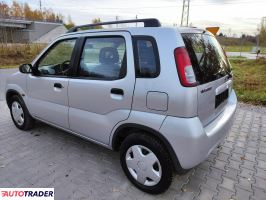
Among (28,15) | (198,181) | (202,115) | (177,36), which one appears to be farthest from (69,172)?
(28,15)

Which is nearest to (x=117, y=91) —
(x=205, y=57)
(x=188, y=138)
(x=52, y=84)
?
(x=188, y=138)

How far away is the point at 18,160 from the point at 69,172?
34.8 inches

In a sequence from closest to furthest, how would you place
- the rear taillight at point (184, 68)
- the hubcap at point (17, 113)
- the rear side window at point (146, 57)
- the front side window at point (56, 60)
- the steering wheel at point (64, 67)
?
1. the rear taillight at point (184, 68)
2. the rear side window at point (146, 57)
3. the steering wheel at point (64, 67)
4. the front side window at point (56, 60)
5. the hubcap at point (17, 113)

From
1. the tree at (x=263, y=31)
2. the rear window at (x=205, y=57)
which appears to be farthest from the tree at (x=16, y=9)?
the rear window at (x=205, y=57)

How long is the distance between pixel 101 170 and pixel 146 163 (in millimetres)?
860

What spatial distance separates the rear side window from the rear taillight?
0.21 m

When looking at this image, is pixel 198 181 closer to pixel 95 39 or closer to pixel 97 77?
pixel 97 77

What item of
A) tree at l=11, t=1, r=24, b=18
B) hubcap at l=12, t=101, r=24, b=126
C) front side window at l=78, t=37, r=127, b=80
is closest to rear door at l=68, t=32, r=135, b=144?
front side window at l=78, t=37, r=127, b=80

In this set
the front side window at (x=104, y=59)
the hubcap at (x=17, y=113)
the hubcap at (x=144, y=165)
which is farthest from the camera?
the hubcap at (x=17, y=113)

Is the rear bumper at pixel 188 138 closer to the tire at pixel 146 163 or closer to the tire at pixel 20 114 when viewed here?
the tire at pixel 146 163

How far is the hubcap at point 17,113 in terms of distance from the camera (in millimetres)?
4539

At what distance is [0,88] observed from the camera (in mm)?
8727

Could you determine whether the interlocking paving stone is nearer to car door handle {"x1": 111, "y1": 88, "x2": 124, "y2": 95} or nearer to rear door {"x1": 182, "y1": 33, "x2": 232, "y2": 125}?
rear door {"x1": 182, "y1": 33, "x2": 232, "y2": 125}

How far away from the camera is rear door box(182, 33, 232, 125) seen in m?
2.48
